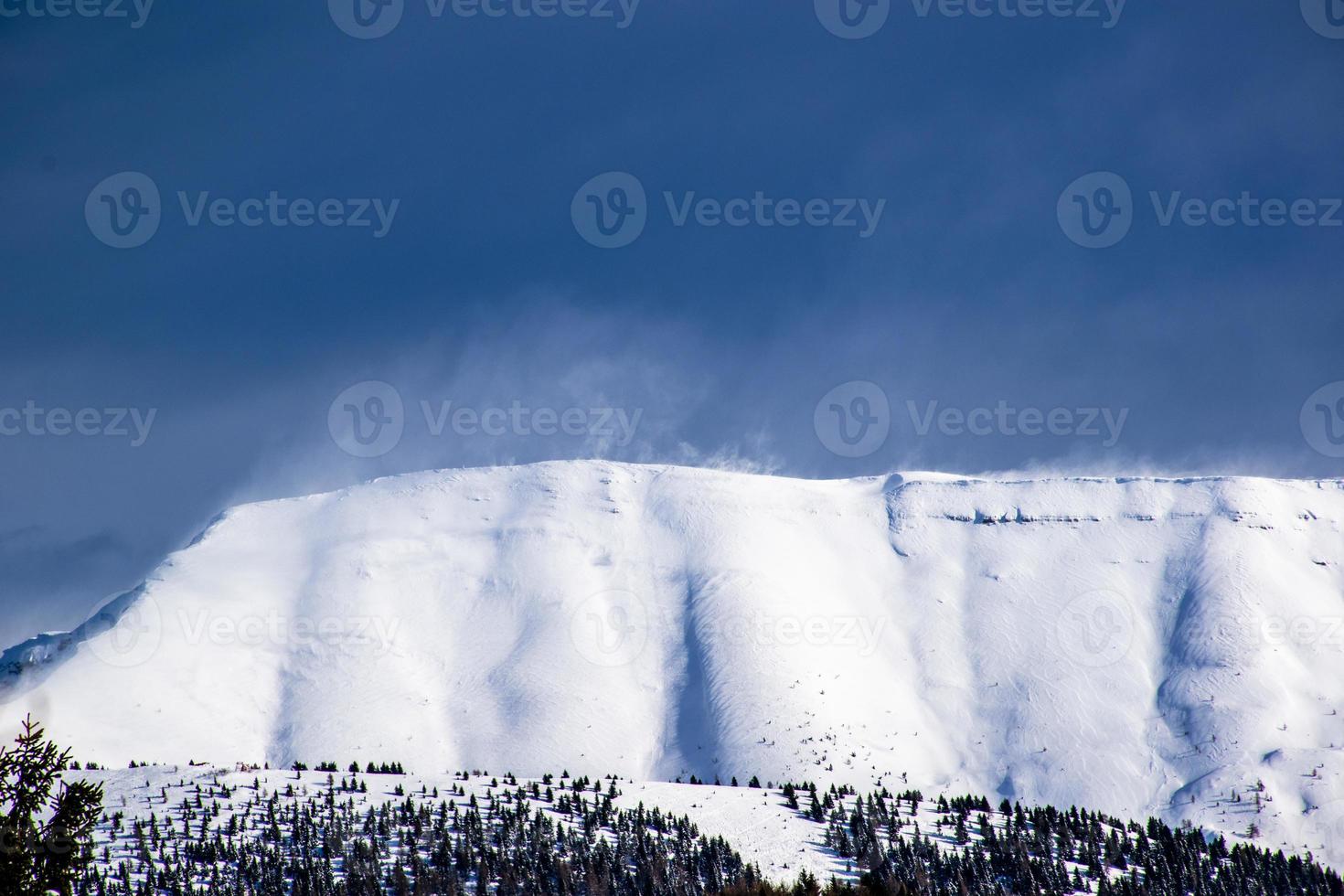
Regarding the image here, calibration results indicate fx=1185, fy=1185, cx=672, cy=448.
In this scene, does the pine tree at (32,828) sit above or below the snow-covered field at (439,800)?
A: below

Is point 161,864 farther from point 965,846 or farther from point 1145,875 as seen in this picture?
point 1145,875

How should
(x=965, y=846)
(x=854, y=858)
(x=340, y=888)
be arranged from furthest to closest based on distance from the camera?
(x=965, y=846), (x=854, y=858), (x=340, y=888)

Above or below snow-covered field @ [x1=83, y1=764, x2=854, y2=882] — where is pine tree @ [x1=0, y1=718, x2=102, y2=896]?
below

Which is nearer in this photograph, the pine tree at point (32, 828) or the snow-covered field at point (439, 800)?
the pine tree at point (32, 828)

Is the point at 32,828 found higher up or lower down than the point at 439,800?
lower down

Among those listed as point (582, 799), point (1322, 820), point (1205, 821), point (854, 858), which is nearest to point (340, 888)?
point (582, 799)

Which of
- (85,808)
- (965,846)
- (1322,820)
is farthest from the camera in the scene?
(1322,820)

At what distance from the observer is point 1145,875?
133 m

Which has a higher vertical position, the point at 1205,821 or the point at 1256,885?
the point at 1205,821

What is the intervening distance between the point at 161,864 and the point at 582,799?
47071 mm

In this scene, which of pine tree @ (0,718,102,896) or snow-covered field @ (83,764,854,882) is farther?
snow-covered field @ (83,764,854,882)

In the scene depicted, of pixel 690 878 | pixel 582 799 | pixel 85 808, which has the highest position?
pixel 582 799

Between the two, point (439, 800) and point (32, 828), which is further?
point (439, 800)

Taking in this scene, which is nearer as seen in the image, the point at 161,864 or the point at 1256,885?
the point at 161,864
